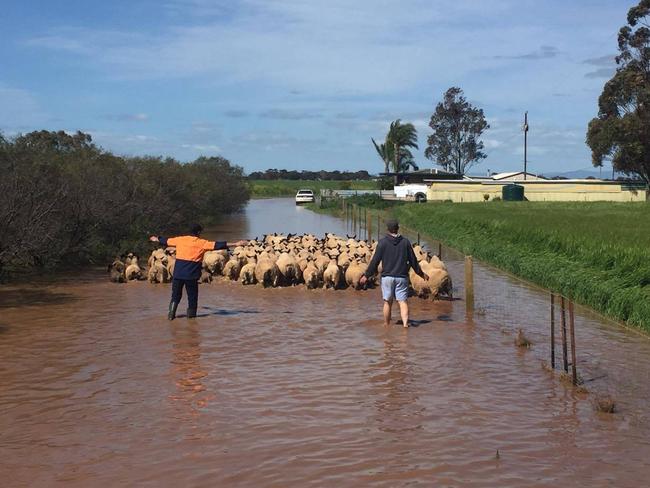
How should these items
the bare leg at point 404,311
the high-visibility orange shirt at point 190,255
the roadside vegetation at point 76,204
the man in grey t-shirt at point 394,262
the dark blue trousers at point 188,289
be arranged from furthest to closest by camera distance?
the roadside vegetation at point 76,204 < the dark blue trousers at point 188,289 < the high-visibility orange shirt at point 190,255 < the bare leg at point 404,311 < the man in grey t-shirt at point 394,262

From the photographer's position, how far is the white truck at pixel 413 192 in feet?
227

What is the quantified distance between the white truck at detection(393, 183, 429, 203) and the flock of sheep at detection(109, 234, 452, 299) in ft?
153


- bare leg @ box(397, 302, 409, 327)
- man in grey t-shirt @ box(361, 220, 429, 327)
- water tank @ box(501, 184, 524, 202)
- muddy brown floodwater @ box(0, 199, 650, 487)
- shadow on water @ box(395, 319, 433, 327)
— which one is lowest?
muddy brown floodwater @ box(0, 199, 650, 487)

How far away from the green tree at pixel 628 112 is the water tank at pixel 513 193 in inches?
261

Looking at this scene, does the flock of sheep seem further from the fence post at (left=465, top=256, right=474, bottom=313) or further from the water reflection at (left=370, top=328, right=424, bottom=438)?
the water reflection at (left=370, top=328, right=424, bottom=438)

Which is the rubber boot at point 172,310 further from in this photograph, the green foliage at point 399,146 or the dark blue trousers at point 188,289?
the green foliage at point 399,146

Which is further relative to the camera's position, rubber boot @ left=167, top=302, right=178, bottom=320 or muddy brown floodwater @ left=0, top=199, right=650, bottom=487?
rubber boot @ left=167, top=302, right=178, bottom=320

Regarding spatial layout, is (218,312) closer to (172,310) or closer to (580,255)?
(172,310)

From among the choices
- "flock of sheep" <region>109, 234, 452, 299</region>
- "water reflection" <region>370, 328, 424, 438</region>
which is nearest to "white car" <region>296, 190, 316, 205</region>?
"flock of sheep" <region>109, 234, 452, 299</region>

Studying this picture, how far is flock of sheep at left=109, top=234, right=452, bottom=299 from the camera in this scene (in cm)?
1769

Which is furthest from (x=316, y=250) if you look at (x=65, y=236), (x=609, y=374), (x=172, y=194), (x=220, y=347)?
(x=172, y=194)

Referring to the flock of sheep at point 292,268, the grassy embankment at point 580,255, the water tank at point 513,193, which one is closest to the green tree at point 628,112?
the water tank at point 513,193

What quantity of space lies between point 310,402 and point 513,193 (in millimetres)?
55349

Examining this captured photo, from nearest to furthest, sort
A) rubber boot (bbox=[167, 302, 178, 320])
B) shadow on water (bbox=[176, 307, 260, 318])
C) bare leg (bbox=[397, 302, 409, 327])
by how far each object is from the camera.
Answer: bare leg (bbox=[397, 302, 409, 327]) < rubber boot (bbox=[167, 302, 178, 320]) < shadow on water (bbox=[176, 307, 260, 318])
